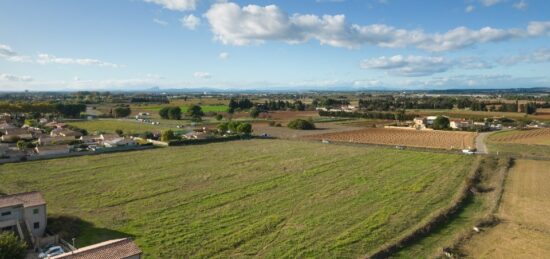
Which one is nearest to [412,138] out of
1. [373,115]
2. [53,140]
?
[373,115]

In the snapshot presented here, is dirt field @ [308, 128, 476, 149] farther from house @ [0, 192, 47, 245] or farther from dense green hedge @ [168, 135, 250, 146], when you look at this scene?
house @ [0, 192, 47, 245]

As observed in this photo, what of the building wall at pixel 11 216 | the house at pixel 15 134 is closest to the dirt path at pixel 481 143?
the building wall at pixel 11 216

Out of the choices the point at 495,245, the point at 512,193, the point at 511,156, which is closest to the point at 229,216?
the point at 495,245

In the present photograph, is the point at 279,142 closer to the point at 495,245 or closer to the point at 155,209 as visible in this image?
the point at 155,209

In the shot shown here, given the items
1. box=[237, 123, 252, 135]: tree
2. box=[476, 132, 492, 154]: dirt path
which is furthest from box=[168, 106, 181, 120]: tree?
box=[476, 132, 492, 154]: dirt path

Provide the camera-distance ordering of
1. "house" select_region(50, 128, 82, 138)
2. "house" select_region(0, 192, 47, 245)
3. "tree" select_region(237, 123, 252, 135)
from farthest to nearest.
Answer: "tree" select_region(237, 123, 252, 135) < "house" select_region(50, 128, 82, 138) < "house" select_region(0, 192, 47, 245)

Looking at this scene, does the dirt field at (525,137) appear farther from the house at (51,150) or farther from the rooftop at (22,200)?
the rooftop at (22,200)
